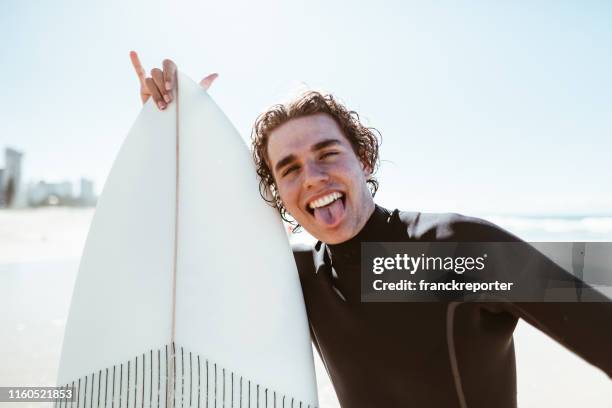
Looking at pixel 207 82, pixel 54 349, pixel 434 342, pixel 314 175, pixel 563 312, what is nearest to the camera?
pixel 563 312

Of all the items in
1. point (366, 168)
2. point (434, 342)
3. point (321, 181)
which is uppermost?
point (366, 168)

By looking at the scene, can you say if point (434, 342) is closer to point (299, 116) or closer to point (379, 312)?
point (379, 312)

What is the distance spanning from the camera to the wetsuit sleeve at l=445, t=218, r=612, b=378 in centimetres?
122

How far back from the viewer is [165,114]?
205 cm

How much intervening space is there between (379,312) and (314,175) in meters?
0.57

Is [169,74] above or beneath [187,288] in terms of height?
above

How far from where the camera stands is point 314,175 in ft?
5.28

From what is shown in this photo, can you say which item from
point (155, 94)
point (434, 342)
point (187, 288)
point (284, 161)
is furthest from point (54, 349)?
point (434, 342)

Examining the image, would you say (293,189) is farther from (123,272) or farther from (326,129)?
(123,272)

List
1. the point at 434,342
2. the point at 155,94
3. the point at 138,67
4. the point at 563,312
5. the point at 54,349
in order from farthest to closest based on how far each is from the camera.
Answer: the point at 54,349 → the point at 155,94 → the point at 138,67 → the point at 434,342 → the point at 563,312

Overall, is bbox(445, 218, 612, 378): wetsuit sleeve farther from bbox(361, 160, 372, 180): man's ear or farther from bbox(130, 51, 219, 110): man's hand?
bbox(130, 51, 219, 110): man's hand

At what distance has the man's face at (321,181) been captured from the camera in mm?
1630

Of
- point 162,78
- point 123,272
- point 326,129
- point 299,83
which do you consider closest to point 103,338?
point 123,272

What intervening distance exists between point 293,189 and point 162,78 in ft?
2.90
